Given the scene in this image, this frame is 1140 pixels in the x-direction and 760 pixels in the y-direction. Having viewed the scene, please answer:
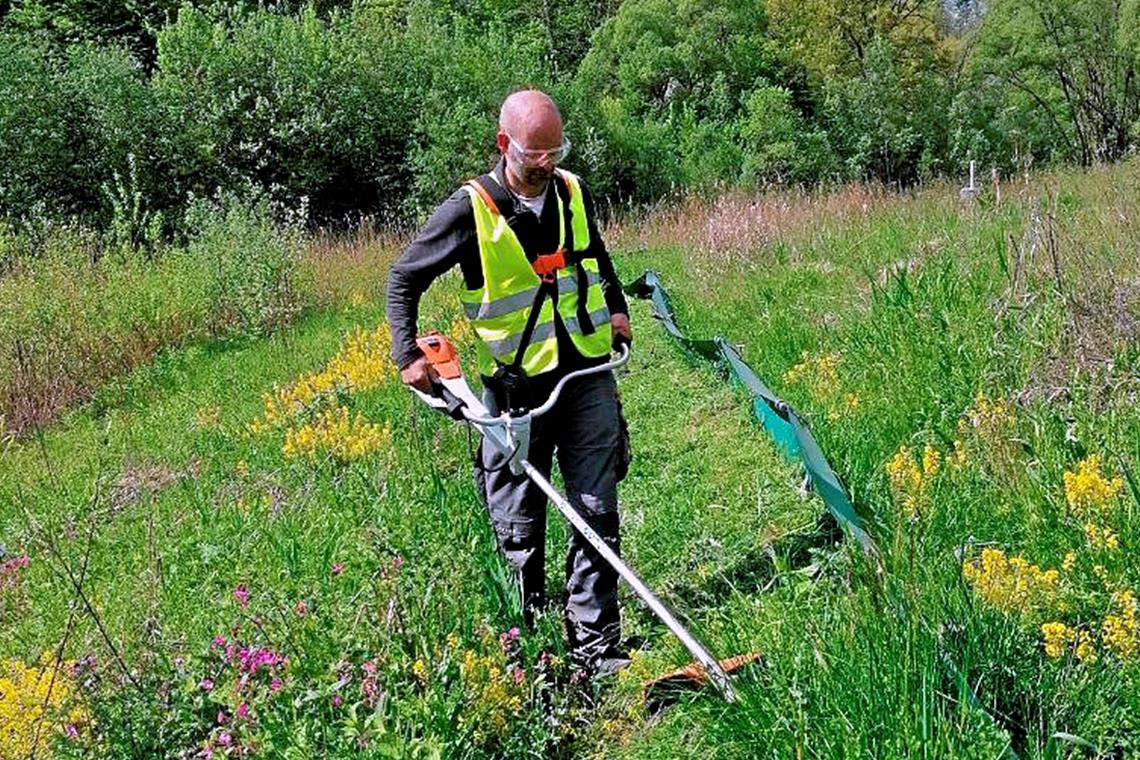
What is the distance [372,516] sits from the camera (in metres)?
4.28

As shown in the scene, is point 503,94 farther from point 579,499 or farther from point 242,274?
point 579,499

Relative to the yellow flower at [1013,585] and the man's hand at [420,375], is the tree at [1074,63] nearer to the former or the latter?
the yellow flower at [1013,585]

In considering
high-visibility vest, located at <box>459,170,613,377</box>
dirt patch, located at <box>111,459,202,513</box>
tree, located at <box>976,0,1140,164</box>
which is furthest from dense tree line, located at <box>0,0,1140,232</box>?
high-visibility vest, located at <box>459,170,613,377</box>

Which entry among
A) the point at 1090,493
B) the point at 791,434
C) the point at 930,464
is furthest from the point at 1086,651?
the point at 791,434

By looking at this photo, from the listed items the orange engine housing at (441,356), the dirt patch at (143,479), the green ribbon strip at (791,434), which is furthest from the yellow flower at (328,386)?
the orange engine housing at (441,356)

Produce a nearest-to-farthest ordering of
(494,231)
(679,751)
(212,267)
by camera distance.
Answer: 1. (679,751)
2. (494,231)
3. (212,267)

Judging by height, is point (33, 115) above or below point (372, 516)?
above

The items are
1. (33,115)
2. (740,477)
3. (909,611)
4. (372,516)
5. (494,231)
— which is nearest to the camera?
(909,611)

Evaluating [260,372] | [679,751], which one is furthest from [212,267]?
[679,751]

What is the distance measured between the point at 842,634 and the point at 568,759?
101 cm

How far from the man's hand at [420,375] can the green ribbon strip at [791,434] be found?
4.76 ft

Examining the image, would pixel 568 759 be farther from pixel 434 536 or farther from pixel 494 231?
pixel 494 231

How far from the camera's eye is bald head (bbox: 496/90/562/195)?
123 inches

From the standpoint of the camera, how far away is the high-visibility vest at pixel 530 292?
3.25 meters
